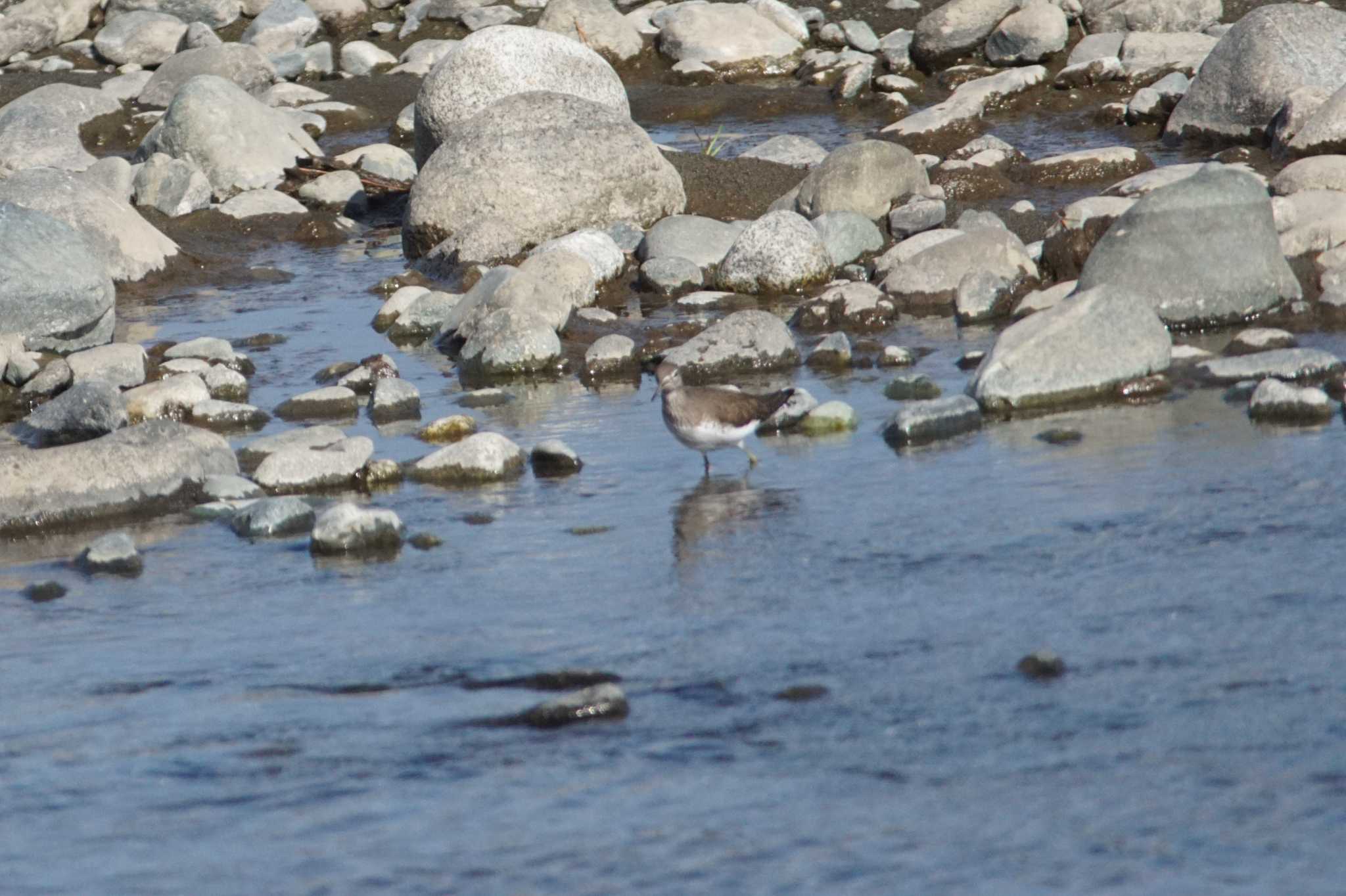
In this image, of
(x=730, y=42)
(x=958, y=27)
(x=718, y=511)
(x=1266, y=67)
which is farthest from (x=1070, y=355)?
(x=730, y=42)

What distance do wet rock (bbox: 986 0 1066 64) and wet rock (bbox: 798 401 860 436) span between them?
17920 millimetres

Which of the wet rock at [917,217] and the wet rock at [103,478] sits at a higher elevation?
the wet rock at [917,217]

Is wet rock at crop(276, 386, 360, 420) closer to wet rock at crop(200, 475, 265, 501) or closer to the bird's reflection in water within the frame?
wet rock at crop(200, 475, 265, 501)

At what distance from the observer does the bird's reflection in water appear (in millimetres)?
9234

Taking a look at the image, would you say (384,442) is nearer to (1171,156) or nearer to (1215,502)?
(1215,502)

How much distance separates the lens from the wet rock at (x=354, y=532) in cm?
948

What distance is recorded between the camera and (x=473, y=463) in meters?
10.9

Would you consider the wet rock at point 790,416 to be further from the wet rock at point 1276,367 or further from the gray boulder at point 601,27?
the gray boulder at point 601,27

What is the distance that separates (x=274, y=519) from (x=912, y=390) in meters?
4.68

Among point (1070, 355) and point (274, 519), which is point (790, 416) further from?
point (274, 519)

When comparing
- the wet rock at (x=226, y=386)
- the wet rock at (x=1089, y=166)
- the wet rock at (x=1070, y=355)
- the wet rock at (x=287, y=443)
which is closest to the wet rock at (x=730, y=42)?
the wet rock at (x=1089, y=166)

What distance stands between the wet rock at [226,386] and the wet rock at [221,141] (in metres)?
8.50

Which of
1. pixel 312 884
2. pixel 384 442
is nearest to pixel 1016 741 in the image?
pixel 312 884

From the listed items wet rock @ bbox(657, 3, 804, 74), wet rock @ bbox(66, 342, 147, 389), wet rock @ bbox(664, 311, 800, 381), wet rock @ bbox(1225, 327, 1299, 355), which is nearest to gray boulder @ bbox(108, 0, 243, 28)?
wet rock @ bbox(657, 3, 804, 74)
